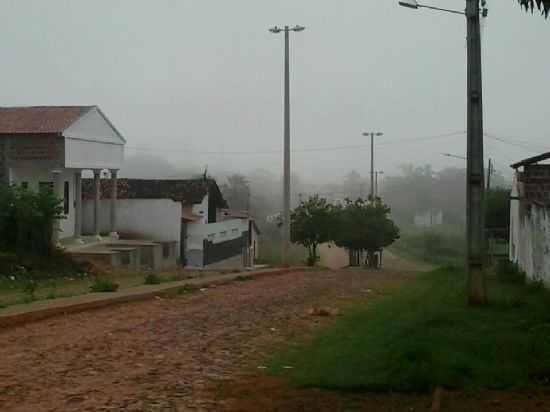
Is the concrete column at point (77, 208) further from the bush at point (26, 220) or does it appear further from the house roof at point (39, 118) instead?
the bush at point (26, 220)

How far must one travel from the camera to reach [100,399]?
6.42 metres

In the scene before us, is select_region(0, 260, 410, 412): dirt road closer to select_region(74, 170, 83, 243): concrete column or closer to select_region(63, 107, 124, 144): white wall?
select_region(63, 107, 124, 144): white wall

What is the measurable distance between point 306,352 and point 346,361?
3.26ft

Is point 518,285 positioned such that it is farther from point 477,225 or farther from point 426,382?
point 426,382

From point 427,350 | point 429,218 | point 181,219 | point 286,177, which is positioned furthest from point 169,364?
point 429,218

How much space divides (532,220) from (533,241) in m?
0.66

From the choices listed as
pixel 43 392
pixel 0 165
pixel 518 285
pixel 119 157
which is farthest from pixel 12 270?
pixel 43 392

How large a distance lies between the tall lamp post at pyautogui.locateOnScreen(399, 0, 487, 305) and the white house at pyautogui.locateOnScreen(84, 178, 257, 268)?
31780mm

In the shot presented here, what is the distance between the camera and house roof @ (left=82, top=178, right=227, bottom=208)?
49.1 m

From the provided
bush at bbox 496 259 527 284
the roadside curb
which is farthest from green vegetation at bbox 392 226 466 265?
the roadside curb

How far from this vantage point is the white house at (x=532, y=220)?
15.6m

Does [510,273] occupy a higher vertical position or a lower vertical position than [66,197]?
lower

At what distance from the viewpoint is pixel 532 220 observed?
17.7m

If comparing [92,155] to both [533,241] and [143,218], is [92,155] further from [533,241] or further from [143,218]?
[533,241]
